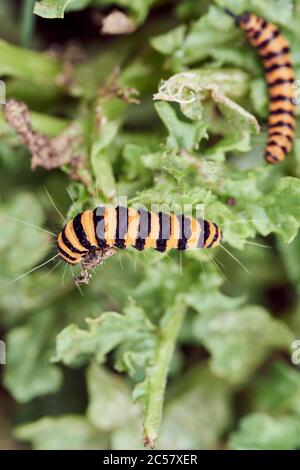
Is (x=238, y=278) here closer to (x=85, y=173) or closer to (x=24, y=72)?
(x=85, y=173)

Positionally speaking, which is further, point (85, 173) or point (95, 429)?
point (95, 429)

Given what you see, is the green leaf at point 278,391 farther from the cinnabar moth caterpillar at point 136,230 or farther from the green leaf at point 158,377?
the cinnabar moth caterpillar at point 136,230

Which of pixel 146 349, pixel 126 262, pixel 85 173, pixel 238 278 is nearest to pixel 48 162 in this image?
pixel 85 173

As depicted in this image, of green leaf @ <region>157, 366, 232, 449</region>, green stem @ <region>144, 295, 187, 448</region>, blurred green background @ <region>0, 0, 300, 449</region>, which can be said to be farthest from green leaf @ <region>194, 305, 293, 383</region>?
green stem @ <region>144, 295, 187, 448</region>

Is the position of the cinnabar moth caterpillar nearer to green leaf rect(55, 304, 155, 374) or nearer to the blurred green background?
the blurred green background

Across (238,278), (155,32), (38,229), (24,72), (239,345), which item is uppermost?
(155,32)

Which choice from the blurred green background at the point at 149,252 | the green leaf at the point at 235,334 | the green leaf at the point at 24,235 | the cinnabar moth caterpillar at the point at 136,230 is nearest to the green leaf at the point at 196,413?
the blurred green background at the point at 149,252

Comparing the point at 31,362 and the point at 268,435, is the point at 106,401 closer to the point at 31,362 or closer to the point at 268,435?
the point at 31,362
